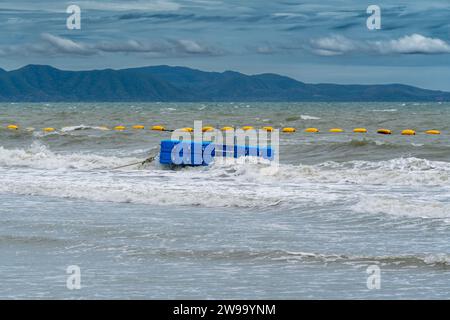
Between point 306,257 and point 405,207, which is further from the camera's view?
point 405,207

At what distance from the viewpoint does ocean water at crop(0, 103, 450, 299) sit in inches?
359

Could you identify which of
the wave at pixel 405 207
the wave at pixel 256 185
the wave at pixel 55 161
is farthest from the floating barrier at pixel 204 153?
the wave at pixel 405 207

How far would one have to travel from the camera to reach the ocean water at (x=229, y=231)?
912cm

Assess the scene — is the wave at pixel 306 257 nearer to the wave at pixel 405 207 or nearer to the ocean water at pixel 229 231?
the ocean water at pixel 229 231

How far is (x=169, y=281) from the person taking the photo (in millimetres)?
9305

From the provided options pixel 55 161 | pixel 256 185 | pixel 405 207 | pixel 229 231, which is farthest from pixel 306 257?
pixel 55 161

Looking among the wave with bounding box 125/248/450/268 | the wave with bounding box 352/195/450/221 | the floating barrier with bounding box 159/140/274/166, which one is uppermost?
the floating barrier with bounding box 159/140/274/166

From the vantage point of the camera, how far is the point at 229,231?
1264 centimetres

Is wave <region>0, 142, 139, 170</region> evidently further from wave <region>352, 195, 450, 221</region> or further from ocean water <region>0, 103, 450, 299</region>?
wave <region>352, 195, 450, 221</region>

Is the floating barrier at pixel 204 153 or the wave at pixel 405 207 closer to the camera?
the wave at pixel 405 207

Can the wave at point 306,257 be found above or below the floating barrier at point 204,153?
below

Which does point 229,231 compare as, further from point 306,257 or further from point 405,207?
point 405,207

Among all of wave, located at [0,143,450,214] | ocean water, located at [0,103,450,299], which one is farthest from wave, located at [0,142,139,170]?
ocean water, located at [0,103,450,299]
